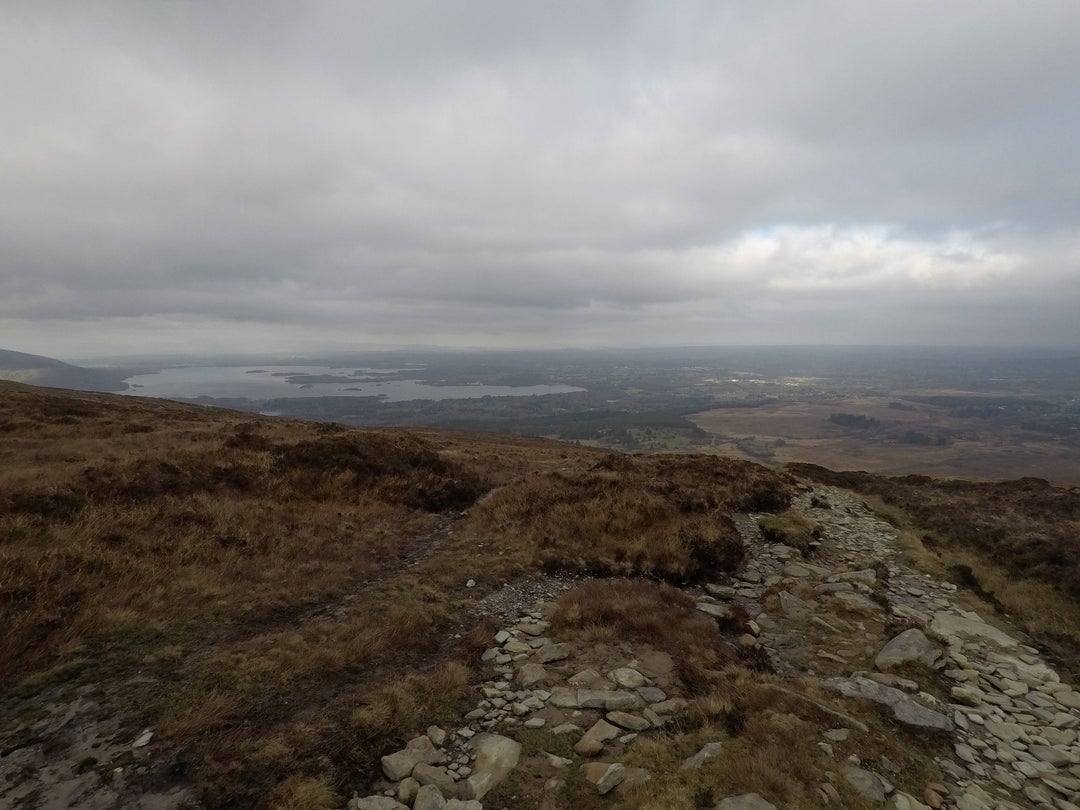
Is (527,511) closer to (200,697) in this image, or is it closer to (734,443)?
(200,697)

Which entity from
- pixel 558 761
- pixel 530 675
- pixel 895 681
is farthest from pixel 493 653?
pixel 895 681

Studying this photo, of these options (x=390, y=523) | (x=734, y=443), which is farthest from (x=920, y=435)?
(x=390, y=523)

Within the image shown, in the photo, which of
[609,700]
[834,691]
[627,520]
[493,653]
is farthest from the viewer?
[627,520]

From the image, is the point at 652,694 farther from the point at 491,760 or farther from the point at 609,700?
the point at 491,760

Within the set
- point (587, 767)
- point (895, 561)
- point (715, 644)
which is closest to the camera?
point (587, 767)

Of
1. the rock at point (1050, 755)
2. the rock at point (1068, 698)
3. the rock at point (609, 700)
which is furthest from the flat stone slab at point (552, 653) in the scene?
the rock at point (1068, 698)

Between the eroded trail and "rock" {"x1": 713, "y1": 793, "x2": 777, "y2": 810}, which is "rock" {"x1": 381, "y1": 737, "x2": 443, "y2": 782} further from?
the eroded trail
